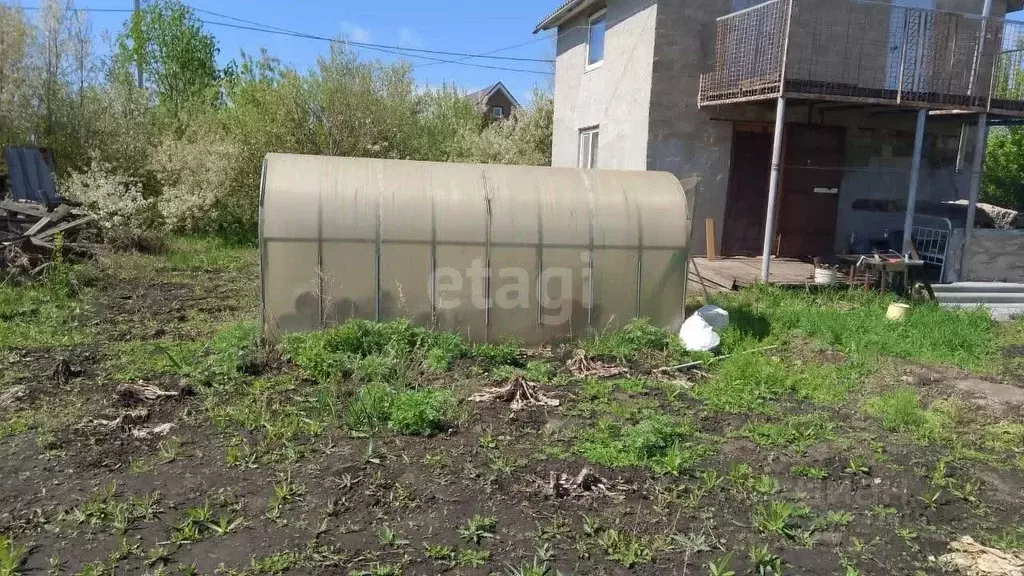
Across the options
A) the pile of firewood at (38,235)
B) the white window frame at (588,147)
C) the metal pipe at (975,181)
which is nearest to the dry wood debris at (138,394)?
the pile of firewood at (38,235)

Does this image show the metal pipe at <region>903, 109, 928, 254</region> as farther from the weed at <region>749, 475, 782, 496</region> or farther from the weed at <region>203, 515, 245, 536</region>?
the weed at <region>203, 515, 245, 536</region>

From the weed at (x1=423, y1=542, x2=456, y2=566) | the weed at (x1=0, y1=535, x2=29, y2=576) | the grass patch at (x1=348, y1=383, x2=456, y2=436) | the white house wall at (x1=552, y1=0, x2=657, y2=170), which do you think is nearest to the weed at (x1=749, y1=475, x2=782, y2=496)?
the weed at (x1=423, y1=542, x2=456, y2=566)

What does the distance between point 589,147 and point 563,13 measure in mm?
3193

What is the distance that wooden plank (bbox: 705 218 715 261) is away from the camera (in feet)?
41.1

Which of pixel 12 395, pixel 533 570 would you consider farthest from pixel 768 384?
pixel 12 395

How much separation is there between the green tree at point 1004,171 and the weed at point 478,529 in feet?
81.1

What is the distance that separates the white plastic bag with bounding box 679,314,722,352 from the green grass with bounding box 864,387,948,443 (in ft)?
5.79

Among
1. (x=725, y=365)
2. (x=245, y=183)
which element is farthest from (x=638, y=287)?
(x=245, y=183)

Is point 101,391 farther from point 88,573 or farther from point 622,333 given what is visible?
point 622,333

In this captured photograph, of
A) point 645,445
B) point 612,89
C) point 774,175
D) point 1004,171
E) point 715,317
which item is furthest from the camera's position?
point 1004,171

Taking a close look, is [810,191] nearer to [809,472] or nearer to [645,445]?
[809,472]

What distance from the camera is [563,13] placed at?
16141 millimetres

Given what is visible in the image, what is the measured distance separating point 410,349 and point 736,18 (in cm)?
815

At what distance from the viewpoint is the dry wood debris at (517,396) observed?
6.29 m
